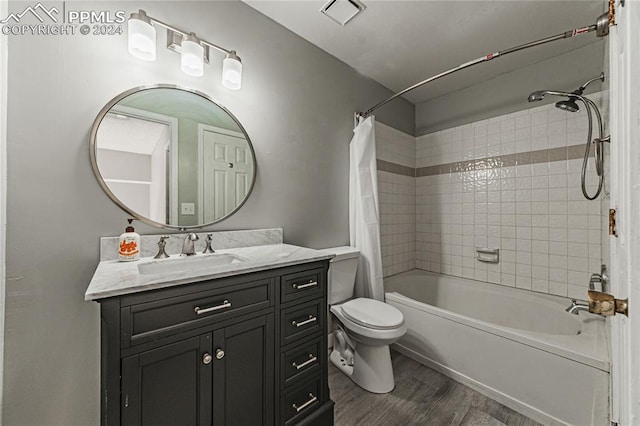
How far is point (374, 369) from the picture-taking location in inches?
66.1

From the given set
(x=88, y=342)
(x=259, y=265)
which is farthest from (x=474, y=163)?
(x=88, y=342)

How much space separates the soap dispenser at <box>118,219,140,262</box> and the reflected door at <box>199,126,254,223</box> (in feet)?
1.15

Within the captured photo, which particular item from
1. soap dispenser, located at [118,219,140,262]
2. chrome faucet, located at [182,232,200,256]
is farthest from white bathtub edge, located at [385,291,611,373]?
soap dispenser, located at [118,219,140,262]

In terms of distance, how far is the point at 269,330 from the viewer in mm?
1151

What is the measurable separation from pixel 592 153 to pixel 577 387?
5.33ft

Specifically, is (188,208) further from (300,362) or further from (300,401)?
(300,401)

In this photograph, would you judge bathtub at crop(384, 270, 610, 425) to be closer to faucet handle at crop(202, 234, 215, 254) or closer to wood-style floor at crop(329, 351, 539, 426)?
wood-style floor at crop(329, 351, 539, 426)

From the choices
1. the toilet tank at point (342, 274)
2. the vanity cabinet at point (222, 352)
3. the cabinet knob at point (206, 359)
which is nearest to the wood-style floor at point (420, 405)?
the vanity cabinet at point (222, 352)

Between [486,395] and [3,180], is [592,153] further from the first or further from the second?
[3,180]

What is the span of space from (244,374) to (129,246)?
765 mm

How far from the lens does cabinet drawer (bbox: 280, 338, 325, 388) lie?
1.21m

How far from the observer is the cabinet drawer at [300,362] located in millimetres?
1207

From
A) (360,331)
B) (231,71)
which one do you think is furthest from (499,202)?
(231,71)

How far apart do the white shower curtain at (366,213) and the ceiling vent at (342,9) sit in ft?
2.37
